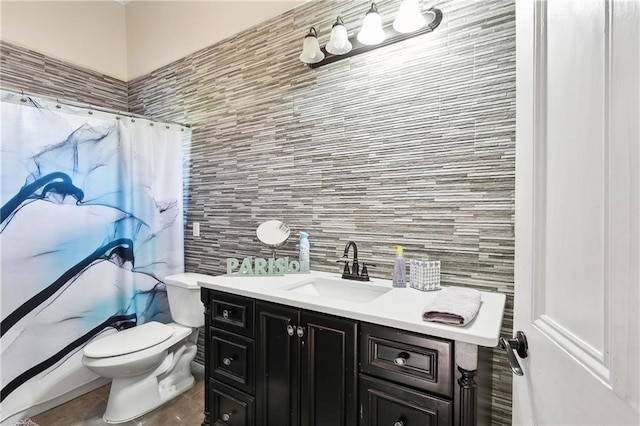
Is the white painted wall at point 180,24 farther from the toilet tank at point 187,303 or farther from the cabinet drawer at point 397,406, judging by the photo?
the cabinet drawer at point 397,406

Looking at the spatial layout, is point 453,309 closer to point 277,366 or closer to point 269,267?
point 277,366

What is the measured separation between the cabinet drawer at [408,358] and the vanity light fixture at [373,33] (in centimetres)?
134

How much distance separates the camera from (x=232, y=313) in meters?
1.54

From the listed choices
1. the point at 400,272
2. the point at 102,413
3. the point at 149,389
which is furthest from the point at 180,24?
the point at 102,413

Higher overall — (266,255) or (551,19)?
(551,19)

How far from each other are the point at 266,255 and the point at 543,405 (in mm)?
1694

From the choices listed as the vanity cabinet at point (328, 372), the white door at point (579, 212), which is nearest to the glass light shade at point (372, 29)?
the white door at point (579, 212)

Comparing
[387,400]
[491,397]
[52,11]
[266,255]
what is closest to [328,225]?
[266,255]

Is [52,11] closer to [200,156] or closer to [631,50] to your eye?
[200,156]

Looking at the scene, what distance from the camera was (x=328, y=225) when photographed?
183cm

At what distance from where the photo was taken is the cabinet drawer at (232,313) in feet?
4.84

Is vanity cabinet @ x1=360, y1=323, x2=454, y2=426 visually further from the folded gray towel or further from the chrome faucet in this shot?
the chrome faucet

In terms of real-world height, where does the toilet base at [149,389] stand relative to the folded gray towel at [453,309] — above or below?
below

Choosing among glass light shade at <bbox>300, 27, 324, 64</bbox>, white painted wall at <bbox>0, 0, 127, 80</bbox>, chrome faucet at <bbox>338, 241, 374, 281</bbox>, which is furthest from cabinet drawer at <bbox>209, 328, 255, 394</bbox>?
white painted wall at <bbox>0, 0, 127, 80</bbox>
